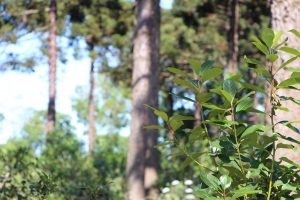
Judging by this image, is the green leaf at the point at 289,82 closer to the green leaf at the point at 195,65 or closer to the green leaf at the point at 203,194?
the green leaf at the point at 195,65

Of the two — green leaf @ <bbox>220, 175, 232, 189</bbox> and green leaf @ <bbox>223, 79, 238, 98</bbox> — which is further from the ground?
green leaf @ <bbox>223, 79, 238, 98</bbox>

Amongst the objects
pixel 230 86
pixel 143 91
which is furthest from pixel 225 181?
pixel 143 91

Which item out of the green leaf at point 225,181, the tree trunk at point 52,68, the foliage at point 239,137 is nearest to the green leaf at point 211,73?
the foliage at point 239,137

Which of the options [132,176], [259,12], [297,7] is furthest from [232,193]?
[259,12]

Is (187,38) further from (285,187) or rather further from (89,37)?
(285,187)

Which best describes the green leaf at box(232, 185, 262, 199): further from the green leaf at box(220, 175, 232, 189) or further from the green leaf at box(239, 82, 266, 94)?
the green leaf at box(239, 82, 266, 94)

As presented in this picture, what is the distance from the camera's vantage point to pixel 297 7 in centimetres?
431

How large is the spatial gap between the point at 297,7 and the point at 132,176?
5914mm

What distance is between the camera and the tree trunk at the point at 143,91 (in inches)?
384

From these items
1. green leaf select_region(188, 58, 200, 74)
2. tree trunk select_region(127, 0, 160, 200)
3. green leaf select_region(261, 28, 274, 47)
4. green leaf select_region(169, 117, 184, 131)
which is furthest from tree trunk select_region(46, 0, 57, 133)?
green leaf select_region(261, 28, 274, 47)

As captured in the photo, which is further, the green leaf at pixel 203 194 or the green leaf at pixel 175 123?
the green leaf at pixel 175 123

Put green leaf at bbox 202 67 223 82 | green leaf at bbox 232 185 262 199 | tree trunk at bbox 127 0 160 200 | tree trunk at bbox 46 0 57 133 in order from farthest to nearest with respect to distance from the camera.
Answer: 1. tree trunk at bbox 46 0 57 133
2. tree trunk at bbox 127 0 160 200
3. green leaf at bbox 202 67 223 82
4. green leaf at bbox 232 185 262 199

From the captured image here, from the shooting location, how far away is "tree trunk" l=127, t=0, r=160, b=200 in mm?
9758

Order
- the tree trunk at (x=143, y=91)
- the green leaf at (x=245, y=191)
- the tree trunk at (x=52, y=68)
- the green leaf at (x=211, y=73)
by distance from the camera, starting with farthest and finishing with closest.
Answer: the tree trunk at (x=52, y=68)
the tree trunk at (x=143, y=91)
the green leaf at (x=211, y=73)
the green leaf at (x=245, y=191)
